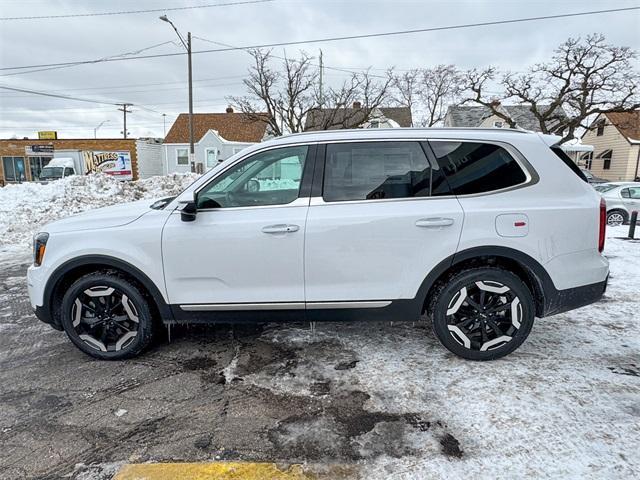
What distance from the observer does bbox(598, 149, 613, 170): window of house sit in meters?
32.4

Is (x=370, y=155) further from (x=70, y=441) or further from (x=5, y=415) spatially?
(x=5, y=415)

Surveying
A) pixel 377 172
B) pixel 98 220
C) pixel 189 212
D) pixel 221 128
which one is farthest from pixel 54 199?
pixel 221 128

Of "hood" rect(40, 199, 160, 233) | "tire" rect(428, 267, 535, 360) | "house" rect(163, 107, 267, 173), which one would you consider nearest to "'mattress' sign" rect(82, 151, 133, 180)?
"house" rect(163, 107, 267, 173)

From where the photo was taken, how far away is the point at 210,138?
34.9 m

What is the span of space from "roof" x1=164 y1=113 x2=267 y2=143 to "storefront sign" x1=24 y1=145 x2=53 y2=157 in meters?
10.0

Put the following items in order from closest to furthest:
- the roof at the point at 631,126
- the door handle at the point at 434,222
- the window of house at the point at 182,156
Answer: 1. the door handle at the point at 434,222
2. the roof at the point at 631,126
3. the window of house at the point at 182,156

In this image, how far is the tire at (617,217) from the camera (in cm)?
1183

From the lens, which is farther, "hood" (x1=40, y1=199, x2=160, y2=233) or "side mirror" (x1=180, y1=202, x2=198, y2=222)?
"hood" (x1=40, y1=199, x2=160, y2=233)

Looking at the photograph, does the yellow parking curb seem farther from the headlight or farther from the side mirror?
the headlight

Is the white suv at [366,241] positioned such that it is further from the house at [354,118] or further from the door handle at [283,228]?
the house at [354,118]

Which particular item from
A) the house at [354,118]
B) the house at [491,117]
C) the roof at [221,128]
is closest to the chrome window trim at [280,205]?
the house at [354,118]

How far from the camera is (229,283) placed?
327 cm

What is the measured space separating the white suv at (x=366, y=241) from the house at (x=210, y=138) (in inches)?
1274

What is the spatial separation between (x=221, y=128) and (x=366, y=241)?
3771cm
